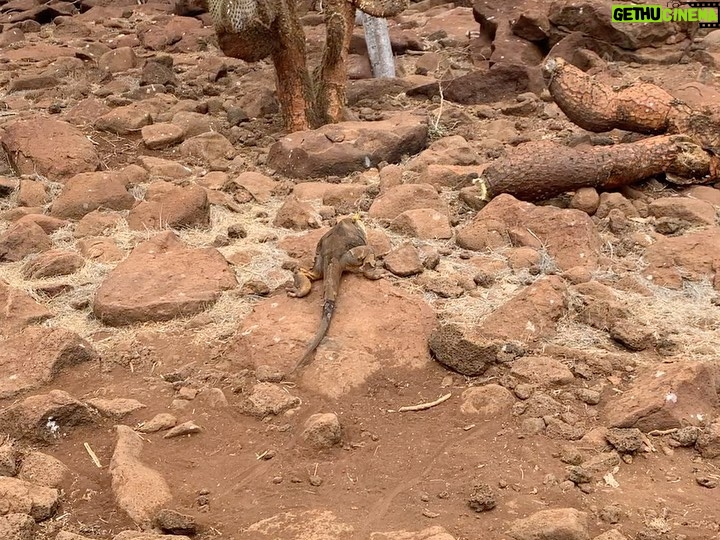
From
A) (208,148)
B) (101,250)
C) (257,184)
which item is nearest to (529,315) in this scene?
(101,250)

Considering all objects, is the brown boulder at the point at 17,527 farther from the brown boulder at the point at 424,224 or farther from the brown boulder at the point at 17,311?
the brown boulder at the point at 424,224

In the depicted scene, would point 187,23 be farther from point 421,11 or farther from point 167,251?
point 167,251

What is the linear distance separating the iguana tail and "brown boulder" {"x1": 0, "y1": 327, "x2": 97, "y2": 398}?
3.38 ft

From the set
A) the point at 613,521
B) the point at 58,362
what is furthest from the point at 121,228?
the point at 613,521

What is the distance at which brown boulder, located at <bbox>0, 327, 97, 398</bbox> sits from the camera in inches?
159

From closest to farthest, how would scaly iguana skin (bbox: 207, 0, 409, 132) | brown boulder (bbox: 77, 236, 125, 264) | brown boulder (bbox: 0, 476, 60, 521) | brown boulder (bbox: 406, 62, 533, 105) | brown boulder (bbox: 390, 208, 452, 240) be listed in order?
1. brown boulder (bbox: 0, 476, 60, 521)
2. brown boulder (bbox: 77, 236, 125, 264)
3. brown boulder (bbox: 390, 208, 452, 240)
4. scaly iguana skin (bbox: 207, 0, 409, 132)
5. brown boulder (bbox: 406, 62, 533, 105)

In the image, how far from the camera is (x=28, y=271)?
17.0 ft

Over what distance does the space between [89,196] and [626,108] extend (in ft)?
12.7

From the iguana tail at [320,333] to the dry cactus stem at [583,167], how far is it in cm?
178

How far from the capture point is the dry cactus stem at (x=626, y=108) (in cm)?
610

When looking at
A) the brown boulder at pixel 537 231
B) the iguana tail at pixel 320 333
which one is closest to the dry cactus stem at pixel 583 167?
the brown boulder at pixel 537 231

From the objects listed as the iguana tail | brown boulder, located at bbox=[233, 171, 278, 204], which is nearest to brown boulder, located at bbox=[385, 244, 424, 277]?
the iguana tail

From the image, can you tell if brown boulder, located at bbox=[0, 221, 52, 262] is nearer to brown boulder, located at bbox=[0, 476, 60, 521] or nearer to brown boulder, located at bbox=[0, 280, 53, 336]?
brown boulder, located at bbox=[0, 280, 53, 336]

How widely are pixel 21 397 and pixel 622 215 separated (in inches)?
143
